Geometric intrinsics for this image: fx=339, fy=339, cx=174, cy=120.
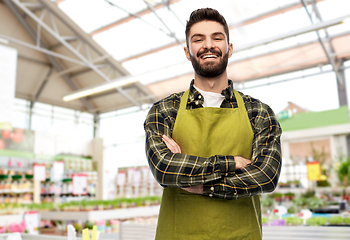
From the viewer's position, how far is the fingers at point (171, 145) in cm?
132

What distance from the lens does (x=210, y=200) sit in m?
1.25

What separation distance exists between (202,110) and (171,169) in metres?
0.28

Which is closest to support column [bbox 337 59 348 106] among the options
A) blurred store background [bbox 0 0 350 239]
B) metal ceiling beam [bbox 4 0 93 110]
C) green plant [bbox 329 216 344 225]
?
blurred store background [bbox 0 0 350 239]

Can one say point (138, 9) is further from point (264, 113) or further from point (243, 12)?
point (264, 113)

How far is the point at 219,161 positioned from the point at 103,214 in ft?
15.4

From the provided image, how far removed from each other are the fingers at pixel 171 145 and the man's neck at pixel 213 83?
0.87ft

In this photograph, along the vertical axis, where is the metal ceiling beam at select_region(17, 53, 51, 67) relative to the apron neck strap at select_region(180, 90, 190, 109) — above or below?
above

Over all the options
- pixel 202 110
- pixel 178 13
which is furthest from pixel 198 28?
pixel 178 13

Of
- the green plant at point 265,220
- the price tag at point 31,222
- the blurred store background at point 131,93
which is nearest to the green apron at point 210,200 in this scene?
the green plant at point 265,220

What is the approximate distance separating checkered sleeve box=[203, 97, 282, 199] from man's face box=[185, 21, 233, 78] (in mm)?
241

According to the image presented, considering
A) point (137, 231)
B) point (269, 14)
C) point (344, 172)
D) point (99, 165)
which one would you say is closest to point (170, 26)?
point (269, 14)

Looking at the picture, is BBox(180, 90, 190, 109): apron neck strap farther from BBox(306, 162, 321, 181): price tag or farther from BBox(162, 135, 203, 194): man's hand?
BBox(306, 162, 321, 181): price tag

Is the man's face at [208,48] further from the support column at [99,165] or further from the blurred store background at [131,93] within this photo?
the support column at [99,165]

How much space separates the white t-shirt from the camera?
55.8 inches
